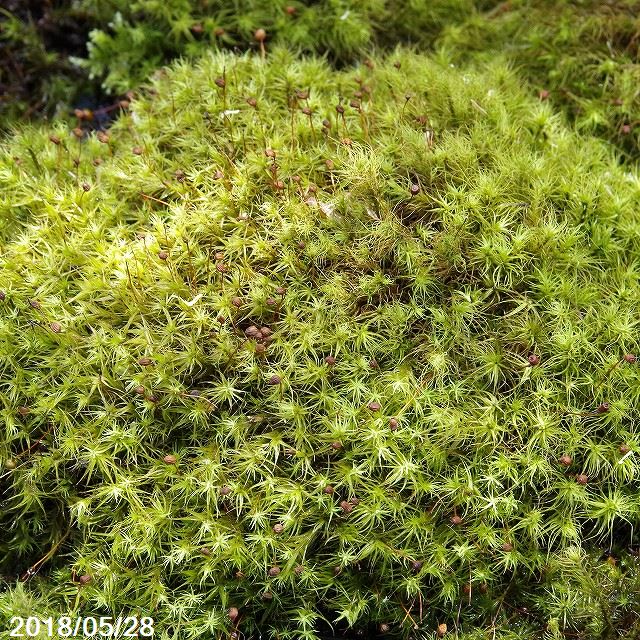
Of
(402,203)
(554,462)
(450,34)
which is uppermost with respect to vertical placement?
(450,34)

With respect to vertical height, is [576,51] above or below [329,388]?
above

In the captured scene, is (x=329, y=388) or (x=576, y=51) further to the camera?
(x=576, y=51)

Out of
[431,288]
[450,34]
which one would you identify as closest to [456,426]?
[431,288]

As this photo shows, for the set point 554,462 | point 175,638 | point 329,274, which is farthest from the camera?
point 329,274

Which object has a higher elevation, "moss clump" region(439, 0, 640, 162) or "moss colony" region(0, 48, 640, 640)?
"moss clump" region(439, 0, 640, 162)

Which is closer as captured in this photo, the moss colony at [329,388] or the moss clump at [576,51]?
the moss colony at [329,388]

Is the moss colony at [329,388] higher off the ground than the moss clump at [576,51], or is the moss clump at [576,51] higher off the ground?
the moss clump at [576,51]

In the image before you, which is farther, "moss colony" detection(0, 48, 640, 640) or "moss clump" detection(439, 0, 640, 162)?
"moss clump" detection(439, 0, 640, 162)

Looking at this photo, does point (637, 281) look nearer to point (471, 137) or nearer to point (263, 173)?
point (471, 137)
